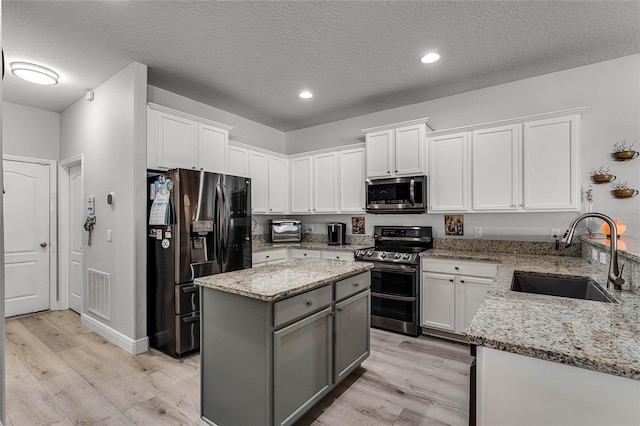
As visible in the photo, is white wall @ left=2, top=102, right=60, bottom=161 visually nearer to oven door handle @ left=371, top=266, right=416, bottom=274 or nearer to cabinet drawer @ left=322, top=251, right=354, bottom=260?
cabinet drawer @ left=322, top=251, right=354, bottom=260

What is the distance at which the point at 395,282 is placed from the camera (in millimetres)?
3600

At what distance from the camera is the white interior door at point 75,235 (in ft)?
14.4

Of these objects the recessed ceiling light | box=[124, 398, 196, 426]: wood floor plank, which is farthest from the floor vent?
the recessed ceiling light

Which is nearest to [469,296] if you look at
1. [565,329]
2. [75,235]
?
[565,329]

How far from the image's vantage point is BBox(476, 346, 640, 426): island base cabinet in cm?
92

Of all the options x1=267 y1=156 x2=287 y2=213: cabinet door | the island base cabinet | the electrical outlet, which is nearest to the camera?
the island base cabinet

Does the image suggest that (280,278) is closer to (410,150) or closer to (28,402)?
(28,402)

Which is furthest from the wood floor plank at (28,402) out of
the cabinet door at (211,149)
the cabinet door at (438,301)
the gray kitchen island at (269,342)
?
the cabinet door at (438,301)

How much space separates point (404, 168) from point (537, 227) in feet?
Result: 5.17

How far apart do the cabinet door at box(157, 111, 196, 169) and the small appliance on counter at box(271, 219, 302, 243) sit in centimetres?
169

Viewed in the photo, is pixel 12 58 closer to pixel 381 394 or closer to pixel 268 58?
pixel 268 58

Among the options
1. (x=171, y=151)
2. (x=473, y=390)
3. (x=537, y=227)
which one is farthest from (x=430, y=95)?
(x=473, y=390)

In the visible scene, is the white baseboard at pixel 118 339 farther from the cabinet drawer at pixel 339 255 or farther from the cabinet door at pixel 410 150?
the cabinet door at pixel 410 150

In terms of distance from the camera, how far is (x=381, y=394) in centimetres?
237
